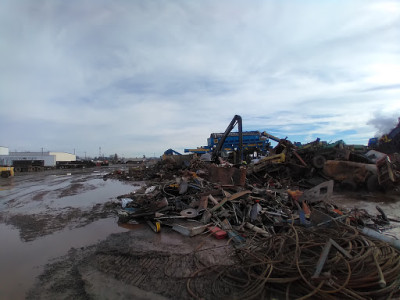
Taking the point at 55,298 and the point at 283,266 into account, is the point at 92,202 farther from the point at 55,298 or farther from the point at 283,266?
the point at 283,266

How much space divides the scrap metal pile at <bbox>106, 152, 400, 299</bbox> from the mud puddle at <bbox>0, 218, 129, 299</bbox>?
100cm

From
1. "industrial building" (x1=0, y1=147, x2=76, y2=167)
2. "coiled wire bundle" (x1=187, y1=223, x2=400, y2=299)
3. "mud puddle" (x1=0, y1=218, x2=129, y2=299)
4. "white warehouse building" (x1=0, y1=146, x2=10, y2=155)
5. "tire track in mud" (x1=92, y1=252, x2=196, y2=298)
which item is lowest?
"mud puddle" (x1=0, y1=218, x2=129, y2=299)

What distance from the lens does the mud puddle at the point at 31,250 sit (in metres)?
3.51

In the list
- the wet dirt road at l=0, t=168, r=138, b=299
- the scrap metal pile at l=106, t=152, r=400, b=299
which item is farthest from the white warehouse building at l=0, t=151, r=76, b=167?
the scrap metal pile at l=106, t=152, r=400, b=299

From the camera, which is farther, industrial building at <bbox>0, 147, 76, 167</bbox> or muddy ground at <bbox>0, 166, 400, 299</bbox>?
industrial building at <bbox>0, 147, 76, 167</bbox>

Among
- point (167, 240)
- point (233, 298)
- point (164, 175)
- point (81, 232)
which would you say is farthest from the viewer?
point (164, 175)

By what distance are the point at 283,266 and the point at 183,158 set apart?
1650 centimetres

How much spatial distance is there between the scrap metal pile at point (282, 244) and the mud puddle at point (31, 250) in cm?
100

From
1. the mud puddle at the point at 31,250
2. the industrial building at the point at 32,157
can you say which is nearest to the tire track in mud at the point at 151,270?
the mud puddle at the point at 31,250

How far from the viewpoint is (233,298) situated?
9.42 feet

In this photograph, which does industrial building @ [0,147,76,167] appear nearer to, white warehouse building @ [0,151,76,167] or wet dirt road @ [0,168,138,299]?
white warehouse building @ [0,151,76,167]

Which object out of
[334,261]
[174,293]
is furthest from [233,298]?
[334,261]

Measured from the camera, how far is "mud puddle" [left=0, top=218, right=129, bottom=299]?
3.51 meters

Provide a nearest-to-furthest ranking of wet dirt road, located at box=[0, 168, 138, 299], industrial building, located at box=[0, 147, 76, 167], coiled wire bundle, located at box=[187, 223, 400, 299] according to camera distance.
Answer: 1. coiled wire bundle, located at box=[187, 223, 400, 299]
2. wet dirt road, located at box=[0, 168, 138, 299]
3. industrial building, located at box=[0, 147, 76, 167]
